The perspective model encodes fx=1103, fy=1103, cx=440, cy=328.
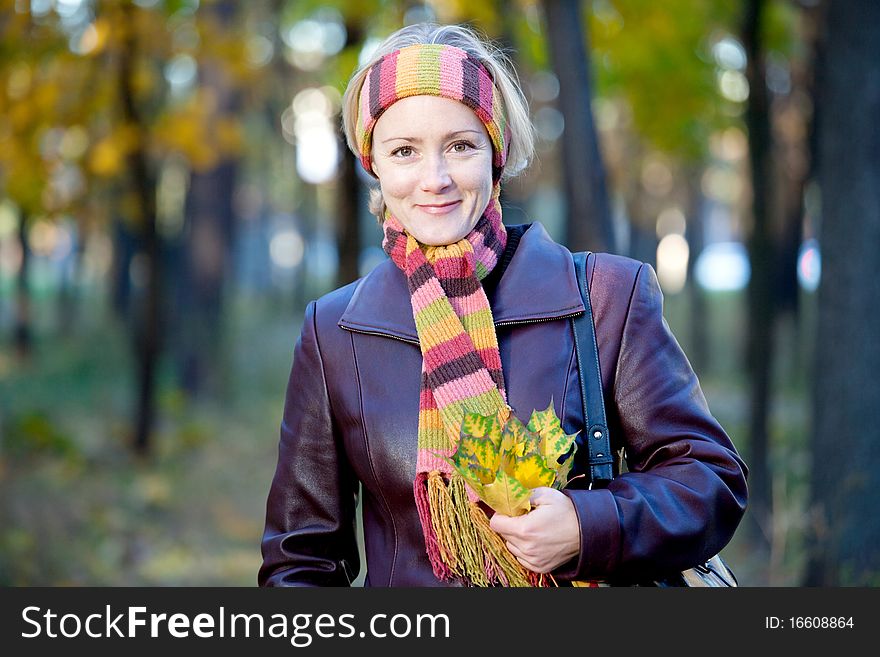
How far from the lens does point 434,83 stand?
2598 mm

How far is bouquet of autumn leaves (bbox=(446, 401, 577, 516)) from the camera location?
7.48 feet

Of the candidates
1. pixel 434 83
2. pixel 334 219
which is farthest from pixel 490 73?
pixel 334 219

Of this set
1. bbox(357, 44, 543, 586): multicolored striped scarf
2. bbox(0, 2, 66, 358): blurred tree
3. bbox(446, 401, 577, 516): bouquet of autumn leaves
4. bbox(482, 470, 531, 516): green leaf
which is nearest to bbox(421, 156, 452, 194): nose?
bbox(357, 44, 543, 586): multicolored striped scarf

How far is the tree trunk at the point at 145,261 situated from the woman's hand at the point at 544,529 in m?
9.10

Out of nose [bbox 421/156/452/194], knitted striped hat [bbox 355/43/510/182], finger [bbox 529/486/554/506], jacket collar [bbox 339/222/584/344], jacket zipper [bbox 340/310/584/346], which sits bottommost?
finger [bbox 529/486/554/506]

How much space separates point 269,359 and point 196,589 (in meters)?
17.6

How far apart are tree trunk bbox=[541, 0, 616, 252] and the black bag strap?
14.2 ft

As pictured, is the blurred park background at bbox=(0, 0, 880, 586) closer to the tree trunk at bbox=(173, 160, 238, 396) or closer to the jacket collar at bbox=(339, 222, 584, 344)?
the tree trunk at bbox=(173, 160, 238, 396)

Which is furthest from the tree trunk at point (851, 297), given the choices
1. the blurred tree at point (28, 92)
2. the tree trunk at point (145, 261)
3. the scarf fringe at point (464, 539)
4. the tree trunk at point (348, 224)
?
the tree trunk at point (145, 261)

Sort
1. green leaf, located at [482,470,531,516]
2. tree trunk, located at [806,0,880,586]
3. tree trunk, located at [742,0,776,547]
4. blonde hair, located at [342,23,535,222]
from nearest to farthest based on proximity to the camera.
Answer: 1. green leaf, located at [482,470,531,516]
2. blonde hair, located at [342,23,535,222]
3. tree trunk, located at [806,0,880,586]
4. tree trunk, located at [742,0,776,547]

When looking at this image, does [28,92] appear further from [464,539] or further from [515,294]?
[464,539]

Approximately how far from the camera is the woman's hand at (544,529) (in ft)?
7.52

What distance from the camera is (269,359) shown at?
20422 millimetres

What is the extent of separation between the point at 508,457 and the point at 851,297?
457 cm
